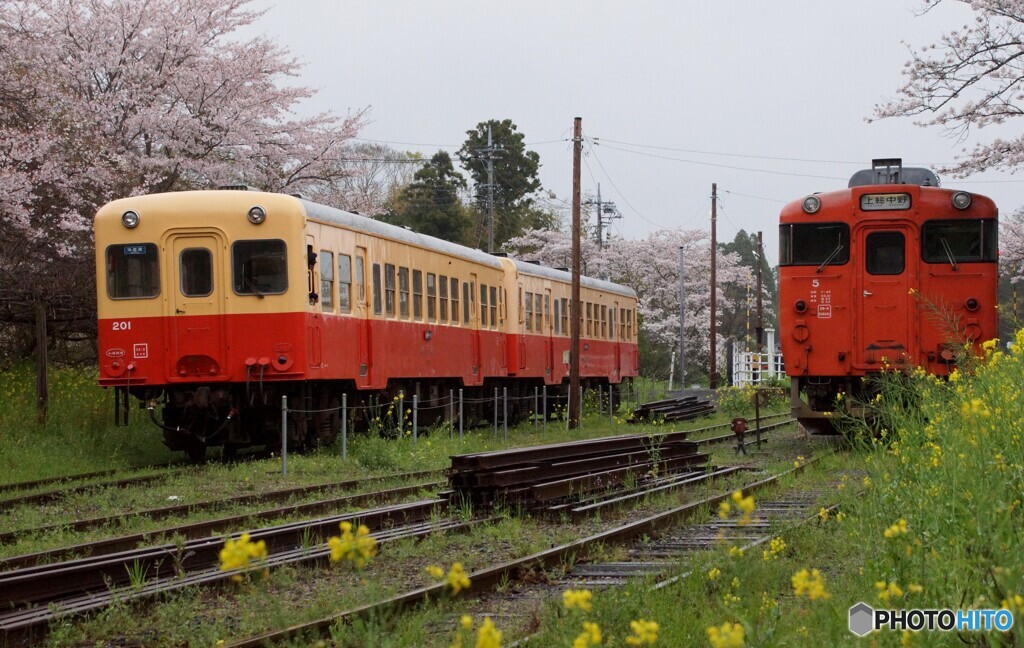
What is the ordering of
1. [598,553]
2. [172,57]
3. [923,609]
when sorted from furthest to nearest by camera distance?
[172,57] < [598,553] < [923,609]

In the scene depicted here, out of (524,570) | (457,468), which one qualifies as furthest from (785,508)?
(524,570)

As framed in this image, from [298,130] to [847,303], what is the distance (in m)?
14.0

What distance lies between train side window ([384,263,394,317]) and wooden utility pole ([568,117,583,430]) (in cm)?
610

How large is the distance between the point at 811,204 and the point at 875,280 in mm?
1237

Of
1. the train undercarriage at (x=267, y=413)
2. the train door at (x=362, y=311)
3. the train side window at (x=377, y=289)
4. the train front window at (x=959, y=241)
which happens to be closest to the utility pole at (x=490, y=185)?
the train undercarriage at (x=267, y=413)

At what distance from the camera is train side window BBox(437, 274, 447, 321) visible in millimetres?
20531

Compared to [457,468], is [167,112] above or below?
above

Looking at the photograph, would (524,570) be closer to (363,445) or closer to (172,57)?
(363,445)

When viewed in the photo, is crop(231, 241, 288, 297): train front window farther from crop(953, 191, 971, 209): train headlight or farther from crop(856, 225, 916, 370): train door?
crop(953, 191, 971, 209): train headlight

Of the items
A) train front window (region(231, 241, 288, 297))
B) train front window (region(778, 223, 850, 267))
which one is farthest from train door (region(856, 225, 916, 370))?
train front window (region(231, 241, 288, 297))

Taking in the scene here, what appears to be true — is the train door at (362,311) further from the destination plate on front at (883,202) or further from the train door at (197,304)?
the destination plate on front at (883,202)

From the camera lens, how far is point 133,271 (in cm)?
1535

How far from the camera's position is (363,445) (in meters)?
15.9

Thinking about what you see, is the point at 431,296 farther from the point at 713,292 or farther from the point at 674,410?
the point at 713,292
